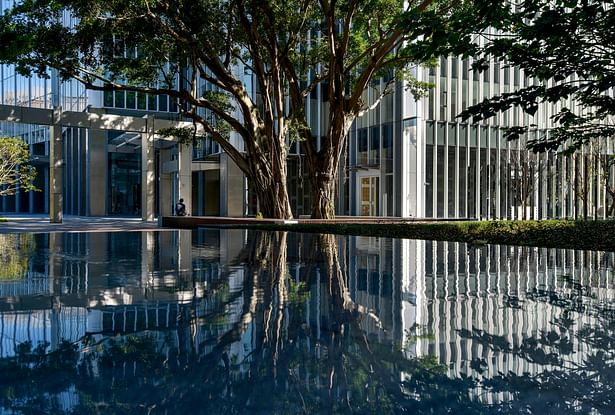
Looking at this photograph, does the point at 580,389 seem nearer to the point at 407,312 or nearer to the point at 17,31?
the point at 407,312

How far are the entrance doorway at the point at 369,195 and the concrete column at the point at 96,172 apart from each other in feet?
71.3

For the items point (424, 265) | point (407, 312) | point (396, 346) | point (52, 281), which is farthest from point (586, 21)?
point (52, 281)

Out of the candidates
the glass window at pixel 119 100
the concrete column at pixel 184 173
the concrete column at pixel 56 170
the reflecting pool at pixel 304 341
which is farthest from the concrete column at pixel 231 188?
the reflecting pool at pixel 304 341

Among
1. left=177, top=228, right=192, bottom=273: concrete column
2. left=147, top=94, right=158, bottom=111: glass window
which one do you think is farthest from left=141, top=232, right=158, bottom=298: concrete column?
left=147, top=94, right=158, bottom=111: glass window

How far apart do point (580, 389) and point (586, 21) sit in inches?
306

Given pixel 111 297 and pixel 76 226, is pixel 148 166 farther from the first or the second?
pixel 111 297

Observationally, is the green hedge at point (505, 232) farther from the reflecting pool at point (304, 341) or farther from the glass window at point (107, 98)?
the glass window at point (107, 98)

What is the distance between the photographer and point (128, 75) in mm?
20578

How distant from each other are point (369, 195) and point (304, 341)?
93.9 feet

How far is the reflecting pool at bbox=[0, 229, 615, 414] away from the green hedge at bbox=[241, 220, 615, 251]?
21.6 ft

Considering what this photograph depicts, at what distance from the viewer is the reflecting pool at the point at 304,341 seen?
255 centimetres

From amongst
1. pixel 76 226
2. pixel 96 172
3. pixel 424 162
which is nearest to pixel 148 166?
pixel 76 226

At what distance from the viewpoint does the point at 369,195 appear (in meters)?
31.9

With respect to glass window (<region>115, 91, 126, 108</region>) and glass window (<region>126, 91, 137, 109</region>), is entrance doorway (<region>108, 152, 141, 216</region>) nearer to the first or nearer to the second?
glass window (<region>126, 91, 137, 109</region>)
